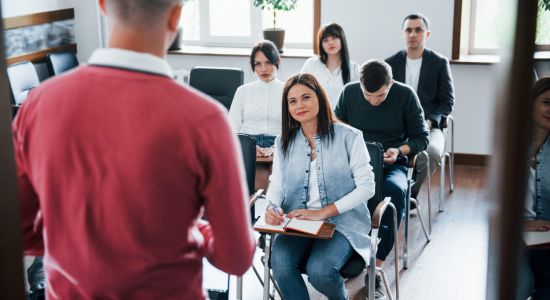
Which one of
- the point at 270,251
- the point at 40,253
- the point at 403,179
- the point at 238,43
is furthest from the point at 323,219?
the point at 238,43

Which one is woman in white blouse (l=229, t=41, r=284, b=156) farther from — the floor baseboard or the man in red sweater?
the man in red sweater

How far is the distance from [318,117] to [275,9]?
3.42 meters

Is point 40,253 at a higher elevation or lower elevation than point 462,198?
higher

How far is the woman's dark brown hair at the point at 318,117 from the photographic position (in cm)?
305

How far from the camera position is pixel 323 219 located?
2975 millimetres

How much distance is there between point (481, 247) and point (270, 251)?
1859mm

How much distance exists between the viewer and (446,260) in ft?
13.5

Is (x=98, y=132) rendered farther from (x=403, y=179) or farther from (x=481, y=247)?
(x=481, y=247)

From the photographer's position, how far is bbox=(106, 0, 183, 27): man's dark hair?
3.61ft

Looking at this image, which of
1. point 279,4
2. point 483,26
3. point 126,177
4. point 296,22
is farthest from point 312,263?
point 296,22

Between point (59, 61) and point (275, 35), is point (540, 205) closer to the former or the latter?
point (275, 35)

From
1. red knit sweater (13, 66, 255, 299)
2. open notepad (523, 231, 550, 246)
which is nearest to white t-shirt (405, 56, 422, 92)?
open notepad (523, 231, 550, 246)

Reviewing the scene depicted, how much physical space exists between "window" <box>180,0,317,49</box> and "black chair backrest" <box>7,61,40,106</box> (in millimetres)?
1686

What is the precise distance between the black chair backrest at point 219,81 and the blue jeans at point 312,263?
2.10 m
